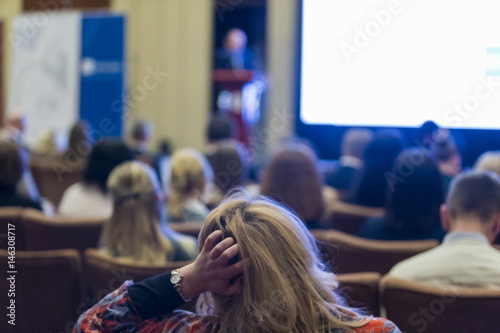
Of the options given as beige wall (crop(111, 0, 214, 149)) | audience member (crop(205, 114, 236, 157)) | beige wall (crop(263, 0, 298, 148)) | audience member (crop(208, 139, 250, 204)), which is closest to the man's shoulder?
audience member (crop(208, 139, 250, 204))

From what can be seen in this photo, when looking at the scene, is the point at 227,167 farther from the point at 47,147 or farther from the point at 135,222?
the point at 47,147

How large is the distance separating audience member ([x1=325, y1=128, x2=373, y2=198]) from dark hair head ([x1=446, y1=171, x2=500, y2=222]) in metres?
2.38

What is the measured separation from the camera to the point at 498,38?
5.27 m

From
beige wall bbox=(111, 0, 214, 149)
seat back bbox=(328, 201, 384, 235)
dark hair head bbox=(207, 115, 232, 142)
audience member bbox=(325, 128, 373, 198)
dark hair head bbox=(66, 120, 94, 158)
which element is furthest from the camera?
beige wall bbox=(111, 0, 214, 149)

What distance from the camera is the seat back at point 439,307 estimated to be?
1663 millimetres

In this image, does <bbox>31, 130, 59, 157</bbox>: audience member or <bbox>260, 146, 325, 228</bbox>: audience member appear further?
<bbox>31, 130, 59, 157</bbox>: audience member

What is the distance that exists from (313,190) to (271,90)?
16.3 ft

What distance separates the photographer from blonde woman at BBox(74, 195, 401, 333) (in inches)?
43.8

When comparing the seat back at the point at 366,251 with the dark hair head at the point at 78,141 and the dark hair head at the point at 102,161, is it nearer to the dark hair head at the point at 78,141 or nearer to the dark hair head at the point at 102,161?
→ the dark hair head at the point at 102,161

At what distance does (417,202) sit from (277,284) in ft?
6.39

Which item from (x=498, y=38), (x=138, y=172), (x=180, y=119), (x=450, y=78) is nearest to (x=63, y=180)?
(x=180, y=119)

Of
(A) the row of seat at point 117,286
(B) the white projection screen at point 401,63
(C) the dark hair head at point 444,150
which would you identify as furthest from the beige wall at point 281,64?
(A) the row of seat at point 117,286

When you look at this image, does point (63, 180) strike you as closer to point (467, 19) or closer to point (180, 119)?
point (180, 119)

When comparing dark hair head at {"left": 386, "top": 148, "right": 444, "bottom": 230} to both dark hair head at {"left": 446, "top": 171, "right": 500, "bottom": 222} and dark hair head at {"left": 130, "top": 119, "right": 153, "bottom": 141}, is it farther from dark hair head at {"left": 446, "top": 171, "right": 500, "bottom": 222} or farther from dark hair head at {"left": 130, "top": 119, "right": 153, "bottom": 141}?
dark hair head at {"left": 130, "top": 119, "right": 153, "bottom": 141}
